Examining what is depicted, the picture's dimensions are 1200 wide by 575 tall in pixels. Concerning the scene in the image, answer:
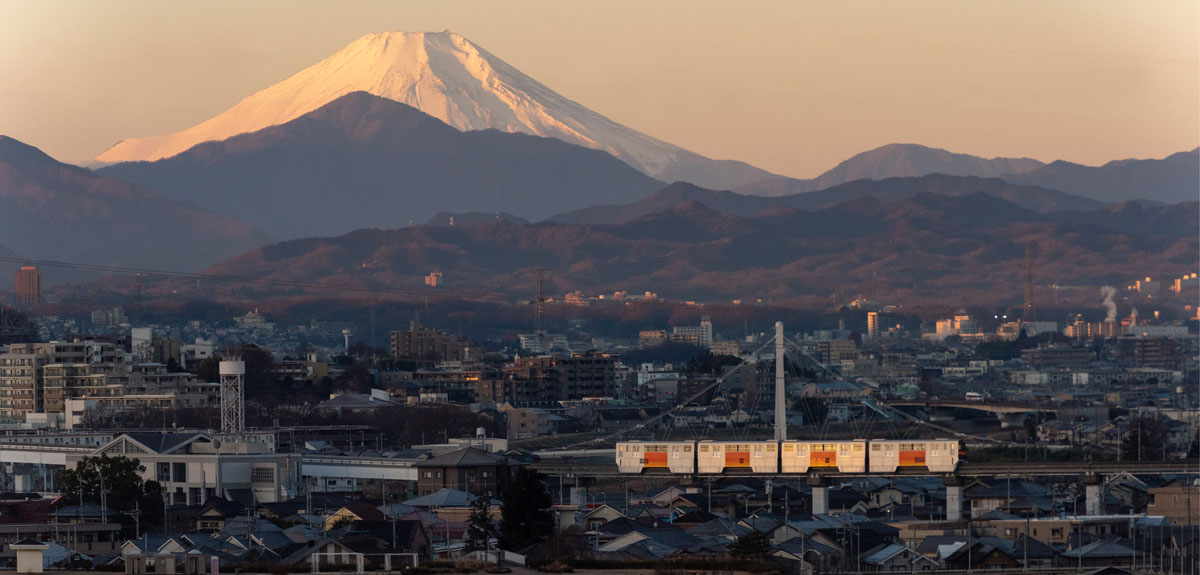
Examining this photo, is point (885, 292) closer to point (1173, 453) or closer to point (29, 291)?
point (29, 291)

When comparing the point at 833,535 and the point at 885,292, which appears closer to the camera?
the point at 833,535

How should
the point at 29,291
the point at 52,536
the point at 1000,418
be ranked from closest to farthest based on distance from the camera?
1. the point at 52,536
2. the point at 1000,418
3. the point at 29,291

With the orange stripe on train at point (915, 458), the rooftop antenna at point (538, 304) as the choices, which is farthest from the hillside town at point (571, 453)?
the rooftop antenna at point (538, 304)

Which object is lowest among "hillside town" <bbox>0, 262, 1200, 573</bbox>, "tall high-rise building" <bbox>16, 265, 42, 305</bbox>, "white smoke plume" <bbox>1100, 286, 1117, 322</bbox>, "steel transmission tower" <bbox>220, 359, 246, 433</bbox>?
"hillside town" <bbox>0, 262, 1200, 573</bbox>

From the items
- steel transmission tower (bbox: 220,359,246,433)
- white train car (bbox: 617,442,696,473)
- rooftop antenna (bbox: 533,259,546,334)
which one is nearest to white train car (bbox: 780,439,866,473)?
white train car (bbox: 617,442,696,473)

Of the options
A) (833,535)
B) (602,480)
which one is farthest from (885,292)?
(833,535)

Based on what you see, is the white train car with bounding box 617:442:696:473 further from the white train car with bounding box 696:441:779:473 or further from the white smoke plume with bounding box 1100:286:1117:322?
the white smoke plume with bounding box 1100:286:1117:322

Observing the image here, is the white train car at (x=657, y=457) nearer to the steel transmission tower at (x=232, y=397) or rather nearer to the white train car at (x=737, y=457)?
the white train car at (x=737, y=457)
